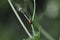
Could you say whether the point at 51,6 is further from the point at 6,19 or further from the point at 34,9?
the point at 6,19

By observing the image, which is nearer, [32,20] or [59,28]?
[32,20]

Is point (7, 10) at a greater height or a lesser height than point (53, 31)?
greater

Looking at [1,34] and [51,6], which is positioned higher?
[51,6]

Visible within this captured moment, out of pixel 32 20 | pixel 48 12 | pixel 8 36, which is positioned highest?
pixel 32 20

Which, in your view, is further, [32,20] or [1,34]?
[1,34]

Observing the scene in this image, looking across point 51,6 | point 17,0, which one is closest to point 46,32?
point 51,6

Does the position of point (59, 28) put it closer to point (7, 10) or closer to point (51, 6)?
point (51, 6)

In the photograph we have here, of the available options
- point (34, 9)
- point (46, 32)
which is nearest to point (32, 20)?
point (34, 9)
